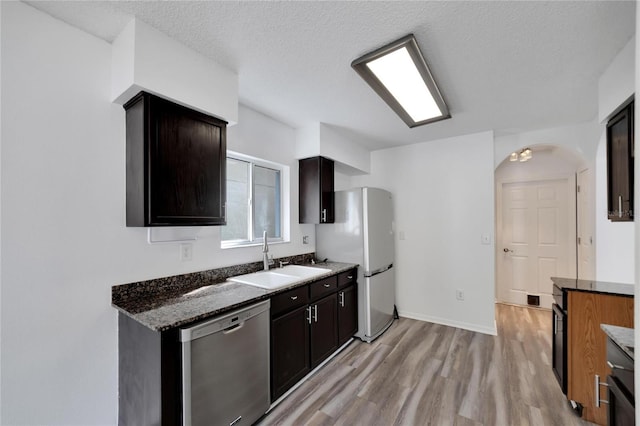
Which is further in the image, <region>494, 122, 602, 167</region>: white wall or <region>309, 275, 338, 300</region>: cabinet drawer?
<region>494, 122, 602, 167</region>: white wall

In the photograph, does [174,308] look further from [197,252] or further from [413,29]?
[413,29]

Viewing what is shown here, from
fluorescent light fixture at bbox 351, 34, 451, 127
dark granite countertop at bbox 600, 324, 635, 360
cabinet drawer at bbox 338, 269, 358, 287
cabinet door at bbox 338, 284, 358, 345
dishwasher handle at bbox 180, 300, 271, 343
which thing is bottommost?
cabinet door at bbox 338, 284, 358, 345

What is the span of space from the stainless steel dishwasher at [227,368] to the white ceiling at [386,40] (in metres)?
1.65

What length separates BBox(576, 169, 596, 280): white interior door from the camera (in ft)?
10.2

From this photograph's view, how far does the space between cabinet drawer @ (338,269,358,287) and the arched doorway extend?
8.71 ft

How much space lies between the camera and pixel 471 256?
3350 mm

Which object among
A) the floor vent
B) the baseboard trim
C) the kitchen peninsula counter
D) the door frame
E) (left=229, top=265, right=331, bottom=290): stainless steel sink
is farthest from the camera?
the floor vent

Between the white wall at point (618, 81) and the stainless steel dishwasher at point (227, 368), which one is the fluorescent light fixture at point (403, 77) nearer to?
the white wall at point (618, 81)

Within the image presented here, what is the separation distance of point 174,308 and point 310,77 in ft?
5.93

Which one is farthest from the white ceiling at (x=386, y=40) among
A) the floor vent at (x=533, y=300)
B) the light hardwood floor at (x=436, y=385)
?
the floor vent at (x=533, y=300)

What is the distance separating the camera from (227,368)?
5.14ft

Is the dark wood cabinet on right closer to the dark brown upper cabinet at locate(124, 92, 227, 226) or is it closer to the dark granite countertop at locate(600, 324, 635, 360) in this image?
the dark brown upper cabinet at locate(124, 92, 227, 226)

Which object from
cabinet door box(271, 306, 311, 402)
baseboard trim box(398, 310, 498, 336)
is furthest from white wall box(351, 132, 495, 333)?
cabinet door box(271, 306, 311, 402)

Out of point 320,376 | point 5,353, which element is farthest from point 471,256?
point 5,353
